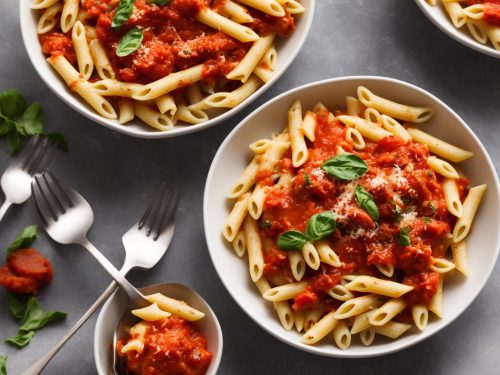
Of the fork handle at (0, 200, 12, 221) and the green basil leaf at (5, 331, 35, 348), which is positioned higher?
the fork handle at (0, 200, 12, 221)

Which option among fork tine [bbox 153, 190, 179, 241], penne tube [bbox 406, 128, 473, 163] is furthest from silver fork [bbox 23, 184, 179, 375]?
penne tube [bbox 406, 128, 473, 163]

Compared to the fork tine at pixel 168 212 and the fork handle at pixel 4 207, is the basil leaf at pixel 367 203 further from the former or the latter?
the fork handle at pixel 4 207

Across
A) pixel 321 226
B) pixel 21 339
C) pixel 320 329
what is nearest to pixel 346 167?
pixel 321 226

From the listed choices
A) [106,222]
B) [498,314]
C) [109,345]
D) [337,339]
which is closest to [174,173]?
[106,222]

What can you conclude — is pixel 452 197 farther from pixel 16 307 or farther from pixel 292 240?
pixel 16 307

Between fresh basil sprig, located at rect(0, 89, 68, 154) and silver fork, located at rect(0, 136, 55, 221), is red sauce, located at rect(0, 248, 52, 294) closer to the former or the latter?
silver fork, located at rect(0, 136, 55, 221)

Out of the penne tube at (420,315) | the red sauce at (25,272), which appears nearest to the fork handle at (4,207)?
the red sauce at (25,272)
